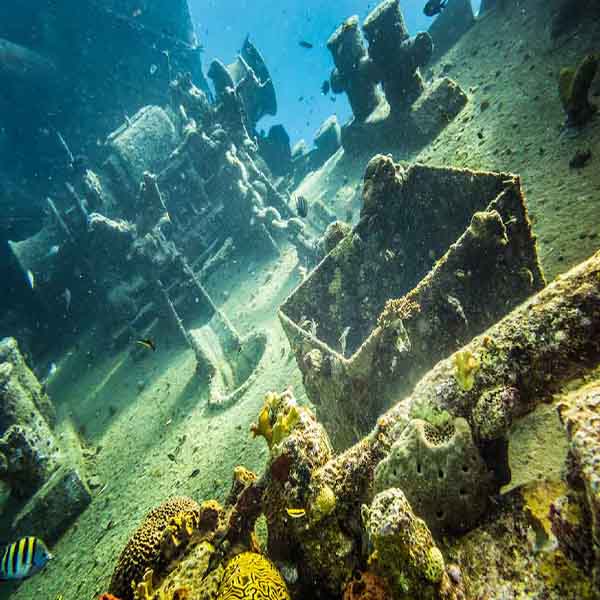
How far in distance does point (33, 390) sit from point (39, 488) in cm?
359

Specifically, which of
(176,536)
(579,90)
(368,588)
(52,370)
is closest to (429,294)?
(368,588)

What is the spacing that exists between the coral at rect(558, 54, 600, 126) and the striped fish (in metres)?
10.6

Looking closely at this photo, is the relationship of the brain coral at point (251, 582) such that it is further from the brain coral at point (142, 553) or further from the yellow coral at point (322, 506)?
the brain coral at point (142, 553)

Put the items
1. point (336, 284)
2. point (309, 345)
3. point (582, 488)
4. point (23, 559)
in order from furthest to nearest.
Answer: point (336, 284) → point (309, 345) → point (23, 559) → point (582, 488)

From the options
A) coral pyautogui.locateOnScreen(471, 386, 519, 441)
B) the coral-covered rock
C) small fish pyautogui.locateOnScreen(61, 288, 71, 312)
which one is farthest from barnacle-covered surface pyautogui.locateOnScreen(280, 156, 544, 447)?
small fish pyautogui.locateOnScreen(61, 288, 71, 312)

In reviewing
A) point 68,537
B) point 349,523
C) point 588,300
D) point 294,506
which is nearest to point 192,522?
point 294,506

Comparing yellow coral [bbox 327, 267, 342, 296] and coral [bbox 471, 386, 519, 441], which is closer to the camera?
coral [bbox 471, 386, 519, 441]

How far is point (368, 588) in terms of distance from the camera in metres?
2.26

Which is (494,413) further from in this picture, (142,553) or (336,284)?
(336,284)

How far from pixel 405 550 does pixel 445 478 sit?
0.69 m

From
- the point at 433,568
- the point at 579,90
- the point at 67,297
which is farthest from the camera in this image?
the point at 67,297

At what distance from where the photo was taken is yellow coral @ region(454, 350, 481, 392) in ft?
9.18

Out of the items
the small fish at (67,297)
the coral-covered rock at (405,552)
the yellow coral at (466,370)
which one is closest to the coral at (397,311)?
the yellow coral at (466,370)

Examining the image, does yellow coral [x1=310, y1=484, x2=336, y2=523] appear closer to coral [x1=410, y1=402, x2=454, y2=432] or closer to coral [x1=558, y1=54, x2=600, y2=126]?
coral [x1=410, y1=402, x2=454, y2=432]
